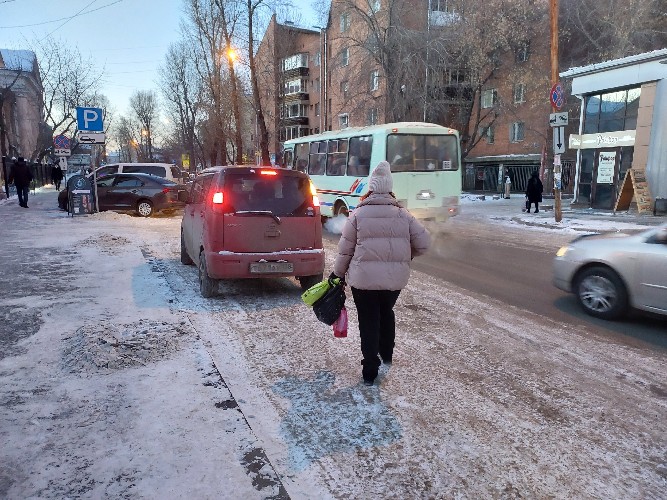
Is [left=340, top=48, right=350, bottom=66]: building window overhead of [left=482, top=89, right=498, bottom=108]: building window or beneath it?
overhead

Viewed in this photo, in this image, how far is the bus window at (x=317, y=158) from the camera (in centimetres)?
1662

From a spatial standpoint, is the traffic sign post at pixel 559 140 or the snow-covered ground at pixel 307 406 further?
the traffic sign post at pixel 559 140

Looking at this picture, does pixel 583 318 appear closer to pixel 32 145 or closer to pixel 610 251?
pixel 610 251

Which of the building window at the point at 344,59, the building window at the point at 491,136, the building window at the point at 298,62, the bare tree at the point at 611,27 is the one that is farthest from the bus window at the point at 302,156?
the building window at the point at 298,62

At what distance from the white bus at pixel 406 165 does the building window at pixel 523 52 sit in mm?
22085

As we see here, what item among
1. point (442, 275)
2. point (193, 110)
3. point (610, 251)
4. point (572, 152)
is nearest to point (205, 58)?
point (193, 110)

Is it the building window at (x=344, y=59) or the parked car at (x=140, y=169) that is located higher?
Answer: the building window at (x=344, y=59)

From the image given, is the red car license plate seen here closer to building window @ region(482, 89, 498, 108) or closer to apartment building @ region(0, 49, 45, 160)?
building window @ region(482, 89, 498, 108)

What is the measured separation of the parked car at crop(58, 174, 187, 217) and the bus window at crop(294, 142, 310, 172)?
4.44 metres

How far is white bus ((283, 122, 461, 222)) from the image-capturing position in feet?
45.3

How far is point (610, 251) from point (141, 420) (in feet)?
17.8

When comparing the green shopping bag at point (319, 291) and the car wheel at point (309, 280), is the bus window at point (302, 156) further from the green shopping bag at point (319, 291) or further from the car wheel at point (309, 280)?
the green shopping bag at point (319, 291)

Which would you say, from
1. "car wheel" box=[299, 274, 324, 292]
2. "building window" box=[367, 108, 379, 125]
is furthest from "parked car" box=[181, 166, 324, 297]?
"building window" box=[367, 108, 379, 125]

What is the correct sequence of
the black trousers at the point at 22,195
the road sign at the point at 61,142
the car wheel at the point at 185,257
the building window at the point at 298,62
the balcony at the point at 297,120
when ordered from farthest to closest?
the balcony at the point at 297,120 → the building window at the point at 298,62 → the road sign at the point at 61,142 → the black trousers at the point at 22,195 → the car wheel at the point at 185,257
